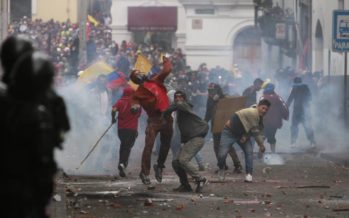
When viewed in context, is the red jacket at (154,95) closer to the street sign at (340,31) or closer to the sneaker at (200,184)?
the sneaker at (200,184)

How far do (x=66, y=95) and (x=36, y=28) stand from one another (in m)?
25.9

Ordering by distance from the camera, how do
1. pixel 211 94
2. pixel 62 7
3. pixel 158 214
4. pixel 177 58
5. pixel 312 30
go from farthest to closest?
pixel 62 7 < pixel 177 58 < pixel 312 30 < pixel 211 94 < pixel 158 214

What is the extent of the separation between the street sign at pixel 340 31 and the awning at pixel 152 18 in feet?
116

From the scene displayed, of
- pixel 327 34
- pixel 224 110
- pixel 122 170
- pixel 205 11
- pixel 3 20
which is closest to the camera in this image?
pixel 122 170

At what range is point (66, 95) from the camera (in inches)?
807

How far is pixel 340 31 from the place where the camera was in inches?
926

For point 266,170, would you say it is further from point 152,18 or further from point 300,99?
point 152,18

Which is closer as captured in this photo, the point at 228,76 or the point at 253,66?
the point at 228,76

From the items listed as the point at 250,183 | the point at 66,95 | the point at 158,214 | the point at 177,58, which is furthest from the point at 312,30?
the point at 158,214

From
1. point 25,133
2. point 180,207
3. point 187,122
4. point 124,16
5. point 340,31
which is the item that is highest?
point 124,16

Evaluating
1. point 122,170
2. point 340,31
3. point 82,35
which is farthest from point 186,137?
point 82,35

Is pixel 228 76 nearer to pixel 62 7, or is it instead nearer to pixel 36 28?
pixel 36 28

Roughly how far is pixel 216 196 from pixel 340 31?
368 inches

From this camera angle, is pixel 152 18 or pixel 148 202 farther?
pixel 152 18
